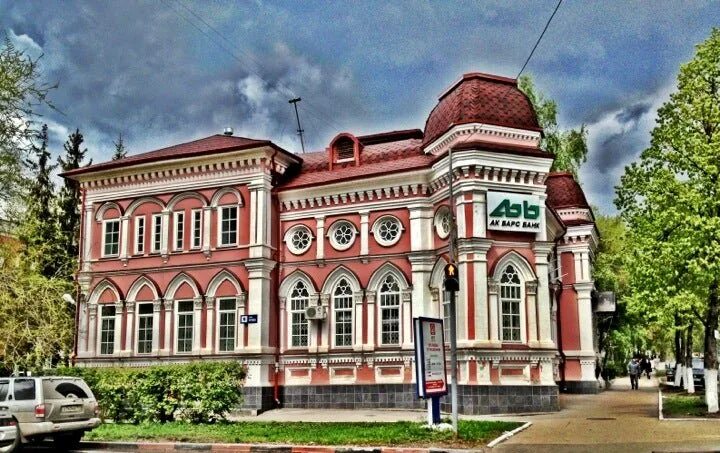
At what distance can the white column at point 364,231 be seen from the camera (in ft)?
81.8

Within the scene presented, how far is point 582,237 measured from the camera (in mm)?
31062

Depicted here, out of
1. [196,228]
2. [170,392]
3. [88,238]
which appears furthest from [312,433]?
[88,238]

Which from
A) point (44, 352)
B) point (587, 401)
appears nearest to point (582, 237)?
point (587, 401)

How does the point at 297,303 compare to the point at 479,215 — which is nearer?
the point at 479,215

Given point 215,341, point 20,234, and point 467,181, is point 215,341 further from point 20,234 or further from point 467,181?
point 467,181

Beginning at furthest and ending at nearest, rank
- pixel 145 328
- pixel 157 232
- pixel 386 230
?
1. pixel 157 232
2. pixel 145 328
3. pixel 386 230

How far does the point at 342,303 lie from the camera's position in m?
25.1

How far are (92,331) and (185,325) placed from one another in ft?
13.6

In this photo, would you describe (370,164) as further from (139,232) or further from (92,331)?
(92,331)

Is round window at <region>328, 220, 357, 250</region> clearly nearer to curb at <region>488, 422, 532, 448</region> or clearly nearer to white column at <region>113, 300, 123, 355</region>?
white column at <region>113, 300, 123, 355</region>

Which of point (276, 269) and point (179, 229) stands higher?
point (179, 229)

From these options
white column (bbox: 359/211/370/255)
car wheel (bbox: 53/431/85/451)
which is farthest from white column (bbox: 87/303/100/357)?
car wheel (bbox: 53/431/85/451)

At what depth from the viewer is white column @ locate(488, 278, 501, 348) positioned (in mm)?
21359

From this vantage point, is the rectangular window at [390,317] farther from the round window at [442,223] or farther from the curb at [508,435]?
Result: the curb at [508,435]
